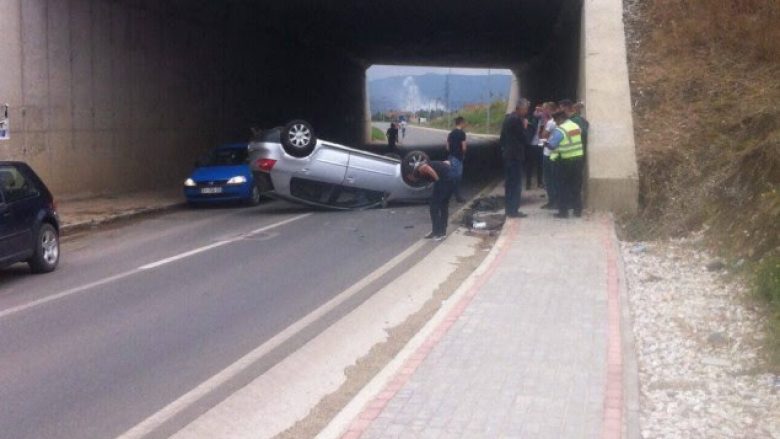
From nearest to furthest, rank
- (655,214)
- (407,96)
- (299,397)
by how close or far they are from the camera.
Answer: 1. (299,397)
2. (655,214)
3. (407,96)

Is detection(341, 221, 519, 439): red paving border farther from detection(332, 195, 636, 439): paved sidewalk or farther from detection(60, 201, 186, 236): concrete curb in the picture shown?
detection(60, 201, 186, 236): concrete curb

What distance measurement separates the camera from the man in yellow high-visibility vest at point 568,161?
1603 centimetres

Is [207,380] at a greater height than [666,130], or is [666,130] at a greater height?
[666,130]

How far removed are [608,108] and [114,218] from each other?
9.55 m

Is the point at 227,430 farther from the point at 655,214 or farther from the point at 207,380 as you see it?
the point at 655,214

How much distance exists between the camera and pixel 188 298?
1167 centimetres

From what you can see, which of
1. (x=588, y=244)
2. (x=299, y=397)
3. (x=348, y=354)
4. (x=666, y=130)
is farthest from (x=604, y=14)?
(x=299, y=397)

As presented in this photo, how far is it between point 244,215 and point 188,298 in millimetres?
9620

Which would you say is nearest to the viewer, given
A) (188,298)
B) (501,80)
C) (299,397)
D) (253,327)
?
(299,397)

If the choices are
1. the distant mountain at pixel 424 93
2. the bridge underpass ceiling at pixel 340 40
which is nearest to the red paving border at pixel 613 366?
the bridge underpass ceiling at pixel 340 40

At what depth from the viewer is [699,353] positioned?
816cm

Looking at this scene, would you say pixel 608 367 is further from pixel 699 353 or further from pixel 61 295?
pixel 61 295

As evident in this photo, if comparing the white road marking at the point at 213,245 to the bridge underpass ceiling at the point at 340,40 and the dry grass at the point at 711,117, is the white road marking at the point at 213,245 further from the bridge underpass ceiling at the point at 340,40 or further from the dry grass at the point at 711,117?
the bridge underpass ceiling at the point at 340,40

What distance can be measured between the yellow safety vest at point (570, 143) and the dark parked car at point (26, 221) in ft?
24.6
